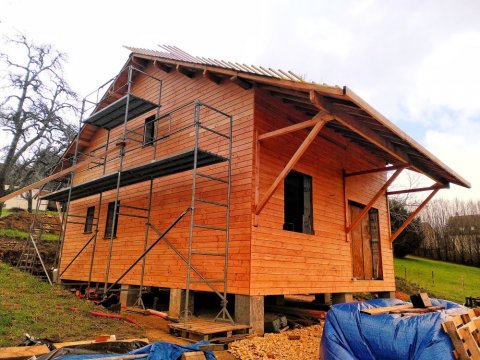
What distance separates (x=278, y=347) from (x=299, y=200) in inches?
189

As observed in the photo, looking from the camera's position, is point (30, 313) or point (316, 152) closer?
point (30, 313)

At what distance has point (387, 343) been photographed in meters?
4.83

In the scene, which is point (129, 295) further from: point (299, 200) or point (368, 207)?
point (368, 207)

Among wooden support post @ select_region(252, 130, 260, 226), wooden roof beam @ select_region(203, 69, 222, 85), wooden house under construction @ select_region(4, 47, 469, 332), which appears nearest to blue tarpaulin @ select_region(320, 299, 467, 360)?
wooden house under construction @ select_region(4, 47, 469, 332)

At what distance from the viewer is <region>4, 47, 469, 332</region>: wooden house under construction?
27.0 feet

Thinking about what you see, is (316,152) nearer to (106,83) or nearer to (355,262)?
(355,262)

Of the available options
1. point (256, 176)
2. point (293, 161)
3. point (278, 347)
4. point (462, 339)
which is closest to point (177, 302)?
point (278, 347)

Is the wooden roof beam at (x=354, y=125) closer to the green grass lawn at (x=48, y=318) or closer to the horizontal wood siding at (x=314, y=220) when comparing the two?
the horizontal wood siding at (x=314, y=220)

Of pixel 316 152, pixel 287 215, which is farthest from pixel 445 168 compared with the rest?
pixel 287 215

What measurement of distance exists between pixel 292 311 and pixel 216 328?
415 cm

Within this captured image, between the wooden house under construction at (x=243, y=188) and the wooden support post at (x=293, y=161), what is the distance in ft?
0.09

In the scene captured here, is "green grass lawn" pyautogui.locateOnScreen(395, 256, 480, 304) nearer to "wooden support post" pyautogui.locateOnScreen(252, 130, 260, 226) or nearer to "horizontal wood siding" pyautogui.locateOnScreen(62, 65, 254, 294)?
"wooden support post" pyautogui.locateOnScreen(252, 130, 260, 226)

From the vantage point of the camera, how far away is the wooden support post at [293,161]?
24.4 ft

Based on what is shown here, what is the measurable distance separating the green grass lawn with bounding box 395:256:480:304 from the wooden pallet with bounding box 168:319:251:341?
15.2 meters
